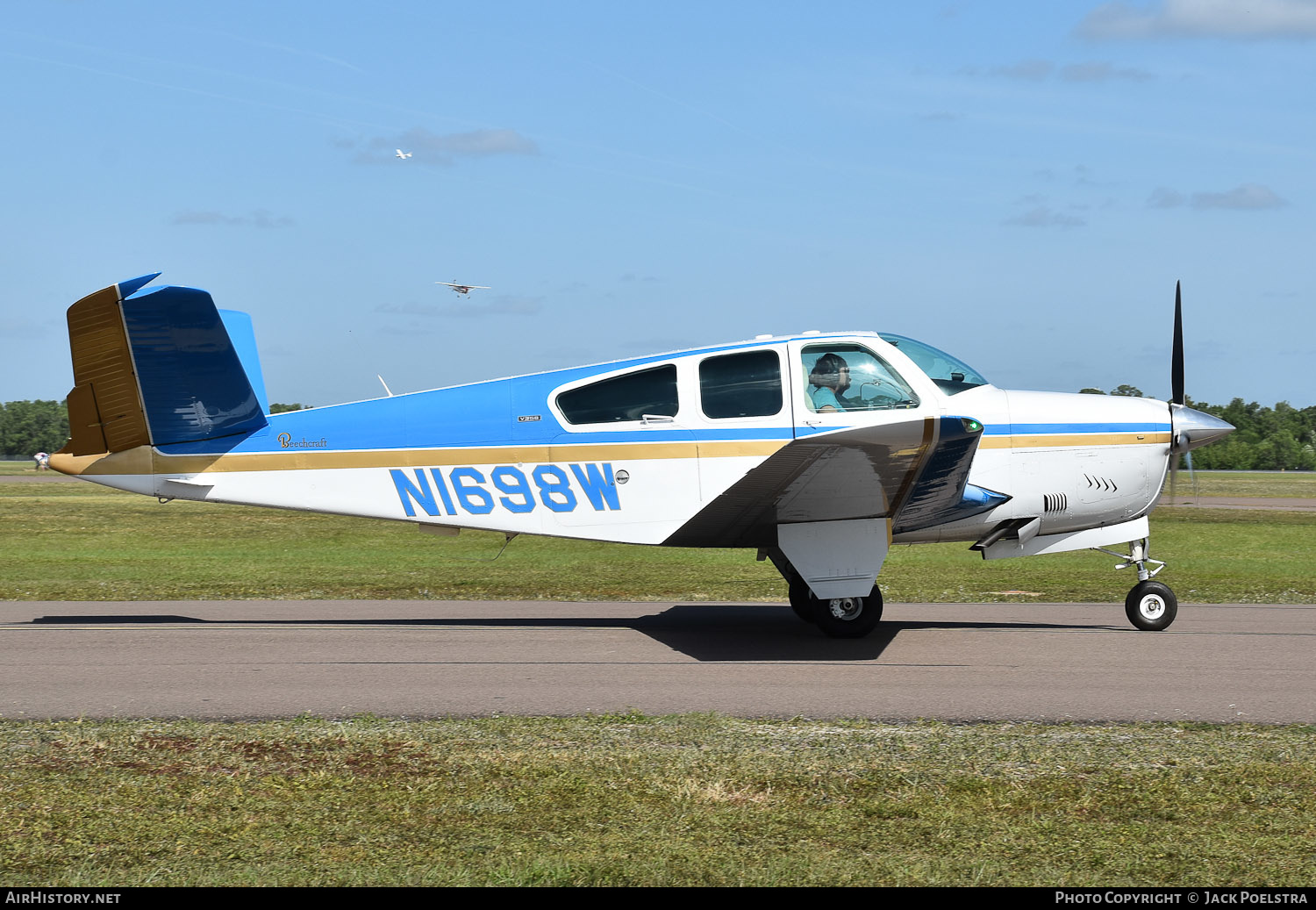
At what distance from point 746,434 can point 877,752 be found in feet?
13.1

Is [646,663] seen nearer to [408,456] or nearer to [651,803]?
[408,456]

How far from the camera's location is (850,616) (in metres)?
9.70

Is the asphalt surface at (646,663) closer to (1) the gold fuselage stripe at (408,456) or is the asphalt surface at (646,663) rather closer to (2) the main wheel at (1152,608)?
(2) the main wheel at (1152,608)

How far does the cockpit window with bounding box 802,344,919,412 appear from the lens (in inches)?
368

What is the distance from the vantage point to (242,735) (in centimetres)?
616

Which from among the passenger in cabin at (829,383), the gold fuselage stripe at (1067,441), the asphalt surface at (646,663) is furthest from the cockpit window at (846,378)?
the asphalt surface at (646,663)

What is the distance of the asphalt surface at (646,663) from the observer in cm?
707

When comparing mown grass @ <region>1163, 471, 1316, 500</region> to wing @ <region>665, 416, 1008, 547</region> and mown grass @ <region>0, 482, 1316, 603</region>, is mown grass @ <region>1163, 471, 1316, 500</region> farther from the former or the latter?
wing @ <region>665, 416, 1008, 547</region>

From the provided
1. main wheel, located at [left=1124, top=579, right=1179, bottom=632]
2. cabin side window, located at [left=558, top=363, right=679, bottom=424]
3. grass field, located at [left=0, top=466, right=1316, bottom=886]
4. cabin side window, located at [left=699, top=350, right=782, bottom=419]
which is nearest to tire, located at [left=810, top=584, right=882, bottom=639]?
cabin side window, located at [left=699, top=350, right=782, bottom=419]

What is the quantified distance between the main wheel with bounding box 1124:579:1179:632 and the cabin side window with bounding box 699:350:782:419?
3835mm

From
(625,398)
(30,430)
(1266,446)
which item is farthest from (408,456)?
(30,430)

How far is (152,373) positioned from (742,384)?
4983mm

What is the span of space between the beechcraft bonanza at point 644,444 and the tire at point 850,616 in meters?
0.02

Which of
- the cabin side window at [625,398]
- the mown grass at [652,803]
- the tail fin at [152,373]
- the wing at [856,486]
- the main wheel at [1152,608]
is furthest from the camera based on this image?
the main wheel at [1152,608]
